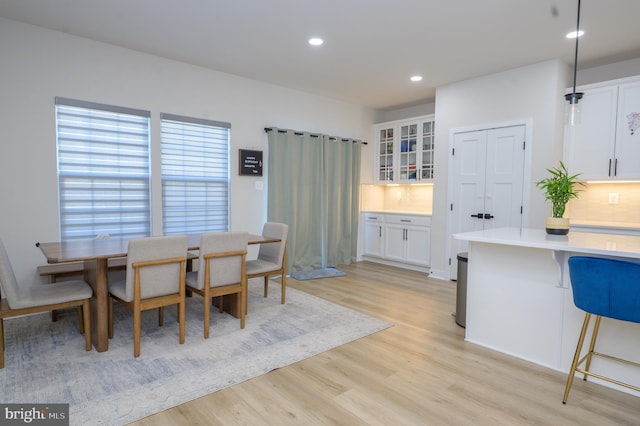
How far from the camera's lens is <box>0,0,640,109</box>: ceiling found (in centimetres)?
296

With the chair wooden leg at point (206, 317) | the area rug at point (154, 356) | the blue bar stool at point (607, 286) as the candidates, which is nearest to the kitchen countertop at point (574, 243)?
the blue bar stool at point (607, 286)

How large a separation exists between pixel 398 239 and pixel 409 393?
12.3 ft

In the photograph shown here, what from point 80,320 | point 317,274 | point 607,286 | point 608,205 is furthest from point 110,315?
point 608,205

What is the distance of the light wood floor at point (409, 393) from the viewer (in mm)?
1993

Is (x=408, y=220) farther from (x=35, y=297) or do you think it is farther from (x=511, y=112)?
(x=35, y=297)

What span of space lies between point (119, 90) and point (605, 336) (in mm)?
4810

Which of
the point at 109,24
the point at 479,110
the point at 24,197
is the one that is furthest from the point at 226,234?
the point at 479,110

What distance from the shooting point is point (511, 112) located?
4363 millimetres

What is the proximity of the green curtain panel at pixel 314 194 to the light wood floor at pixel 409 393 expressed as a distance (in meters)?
2.53

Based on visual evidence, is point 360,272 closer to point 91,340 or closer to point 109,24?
point 91,340

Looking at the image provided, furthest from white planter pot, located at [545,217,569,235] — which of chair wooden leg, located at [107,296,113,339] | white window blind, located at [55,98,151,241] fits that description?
white window blind, located at [55,98,151,241]

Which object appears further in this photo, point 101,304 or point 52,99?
point 52,99

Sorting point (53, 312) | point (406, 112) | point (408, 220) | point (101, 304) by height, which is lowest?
point (53, 312)

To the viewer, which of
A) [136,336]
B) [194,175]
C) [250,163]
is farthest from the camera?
[250,163]
